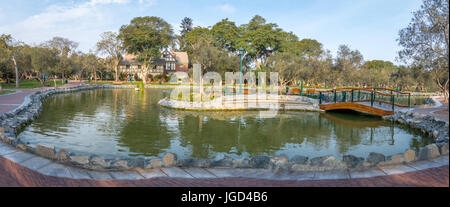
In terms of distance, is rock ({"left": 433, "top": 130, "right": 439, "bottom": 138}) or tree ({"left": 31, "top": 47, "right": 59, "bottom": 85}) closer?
rock ({"left": 433, "top": 130, "right": 439, "bottom": 138})

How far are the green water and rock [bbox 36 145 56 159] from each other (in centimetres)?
A: 192

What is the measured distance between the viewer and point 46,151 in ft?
24.5

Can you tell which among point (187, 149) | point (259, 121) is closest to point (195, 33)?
point (259, 121)

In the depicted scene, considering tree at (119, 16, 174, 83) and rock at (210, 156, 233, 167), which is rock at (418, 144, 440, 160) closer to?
rock at (210, 156, 233, 167)

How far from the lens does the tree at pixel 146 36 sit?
61.9 meters

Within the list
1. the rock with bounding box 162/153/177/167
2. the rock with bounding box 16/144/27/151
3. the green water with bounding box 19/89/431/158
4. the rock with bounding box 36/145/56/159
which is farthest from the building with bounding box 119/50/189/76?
the rock with bounding box 162/153/177/167

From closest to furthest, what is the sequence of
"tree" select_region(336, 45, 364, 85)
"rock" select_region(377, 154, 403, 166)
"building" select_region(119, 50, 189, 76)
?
1. "rock" select_region(377, 154, 403, 166)
2. "tree" select_region(336, 45, 364, 85)
3. "building" select_region(119, 50, 189, 76)

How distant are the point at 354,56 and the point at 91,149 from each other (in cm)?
5945

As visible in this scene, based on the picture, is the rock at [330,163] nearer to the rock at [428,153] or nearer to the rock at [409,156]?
the rock at [409,156]

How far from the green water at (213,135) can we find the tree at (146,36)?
45794 mm

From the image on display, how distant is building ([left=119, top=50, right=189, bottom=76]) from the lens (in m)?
72.1

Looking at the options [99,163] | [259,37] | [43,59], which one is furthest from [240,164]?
[259,37]

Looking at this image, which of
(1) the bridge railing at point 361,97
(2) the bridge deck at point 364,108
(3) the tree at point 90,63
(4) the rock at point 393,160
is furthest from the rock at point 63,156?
(3) the tree at point 90,63
